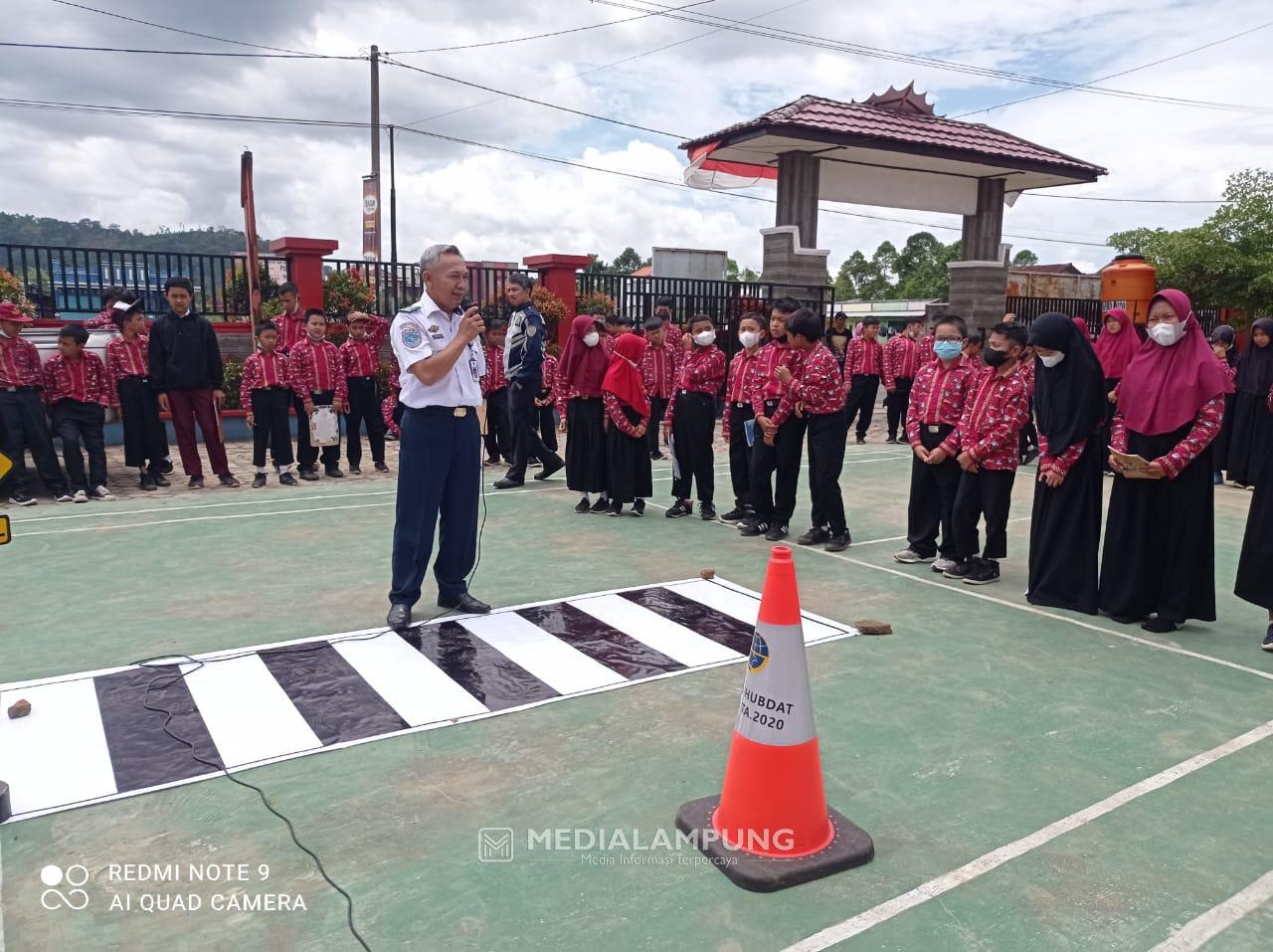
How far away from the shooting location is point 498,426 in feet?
39.1

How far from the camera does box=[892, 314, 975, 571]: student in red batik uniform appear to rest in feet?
22.2

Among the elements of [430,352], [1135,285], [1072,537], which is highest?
[1135,285]

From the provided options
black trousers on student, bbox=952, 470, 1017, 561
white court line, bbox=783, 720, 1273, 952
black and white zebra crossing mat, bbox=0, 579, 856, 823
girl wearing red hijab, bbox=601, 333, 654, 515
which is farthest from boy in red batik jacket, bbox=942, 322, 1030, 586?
girl wearing red hijab, bbox=601, 333, 654, 515

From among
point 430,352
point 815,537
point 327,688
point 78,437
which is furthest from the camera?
point 78,437

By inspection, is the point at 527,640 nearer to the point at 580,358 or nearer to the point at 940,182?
the point at 580,358

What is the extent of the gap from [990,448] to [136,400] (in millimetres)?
8576

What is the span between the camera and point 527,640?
5.11 metres

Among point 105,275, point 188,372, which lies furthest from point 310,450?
point 105,275

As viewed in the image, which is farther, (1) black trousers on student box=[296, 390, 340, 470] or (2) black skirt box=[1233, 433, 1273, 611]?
(1) black trousers on student box=[296, 390, 340, 470]

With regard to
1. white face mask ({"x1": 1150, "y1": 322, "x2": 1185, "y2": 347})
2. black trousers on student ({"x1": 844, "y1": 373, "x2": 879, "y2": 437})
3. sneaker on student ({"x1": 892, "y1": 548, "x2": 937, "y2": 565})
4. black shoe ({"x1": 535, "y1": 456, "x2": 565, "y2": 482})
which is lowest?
sneaker on student ({"x1": 892, "y1": 548, "x2": 937, "y2": 565})

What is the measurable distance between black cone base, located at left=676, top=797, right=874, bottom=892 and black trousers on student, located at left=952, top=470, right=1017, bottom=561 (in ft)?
12.6

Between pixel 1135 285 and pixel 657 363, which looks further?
pixel 657 363

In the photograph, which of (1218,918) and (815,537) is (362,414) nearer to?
(815,537)

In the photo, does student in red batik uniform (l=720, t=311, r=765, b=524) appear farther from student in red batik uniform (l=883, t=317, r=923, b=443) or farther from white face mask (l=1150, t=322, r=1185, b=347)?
student in red batik uniform (l=883, t=317, r=923, b=443)
